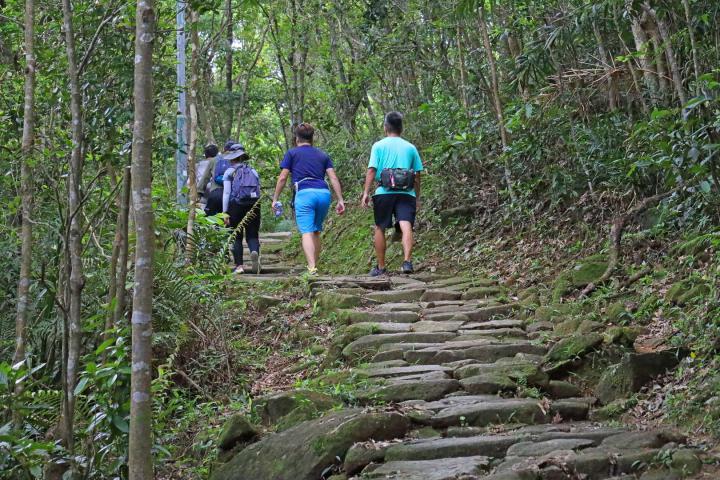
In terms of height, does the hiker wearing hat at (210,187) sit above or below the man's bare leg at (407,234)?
above

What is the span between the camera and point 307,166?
1034cm

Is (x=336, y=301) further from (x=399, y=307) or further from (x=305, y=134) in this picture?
(x=305, y=134)

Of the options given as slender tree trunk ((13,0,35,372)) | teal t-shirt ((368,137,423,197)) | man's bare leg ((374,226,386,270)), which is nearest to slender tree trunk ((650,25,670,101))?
teal t-shirt ((368,137,423,197))

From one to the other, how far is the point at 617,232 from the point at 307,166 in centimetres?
380

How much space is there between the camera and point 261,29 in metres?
20.3

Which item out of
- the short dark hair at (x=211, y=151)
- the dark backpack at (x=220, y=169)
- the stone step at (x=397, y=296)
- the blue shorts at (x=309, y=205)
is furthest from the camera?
the short dark hair at (x=211, y=151)

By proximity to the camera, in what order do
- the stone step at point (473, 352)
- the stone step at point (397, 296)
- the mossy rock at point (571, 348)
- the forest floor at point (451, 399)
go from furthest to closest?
the stone step at point (397, 296) → the stone step at point (473, 352) → the mossy rock at point (571, 348) → the forest floor at point (451, 399)

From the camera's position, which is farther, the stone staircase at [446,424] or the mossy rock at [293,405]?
the mossy rock at [293,405]

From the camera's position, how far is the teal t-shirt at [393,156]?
10047mm

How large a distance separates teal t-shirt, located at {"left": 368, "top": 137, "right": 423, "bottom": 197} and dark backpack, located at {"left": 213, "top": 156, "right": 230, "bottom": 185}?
232cm

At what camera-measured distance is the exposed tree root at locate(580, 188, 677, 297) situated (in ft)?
26.2

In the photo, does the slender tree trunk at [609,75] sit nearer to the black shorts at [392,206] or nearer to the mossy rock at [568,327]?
→ the black shorts at [392,206]

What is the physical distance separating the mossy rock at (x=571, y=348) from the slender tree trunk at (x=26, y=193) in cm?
390

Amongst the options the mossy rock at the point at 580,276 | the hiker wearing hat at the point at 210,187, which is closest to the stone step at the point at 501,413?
the mossy rock at the point at 580,276
